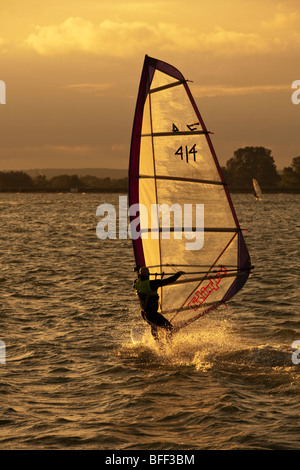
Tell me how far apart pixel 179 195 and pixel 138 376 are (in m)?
3.85

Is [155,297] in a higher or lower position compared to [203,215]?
lower

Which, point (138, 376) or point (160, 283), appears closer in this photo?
point (138, 376)

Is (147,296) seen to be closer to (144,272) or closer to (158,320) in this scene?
(144,272)

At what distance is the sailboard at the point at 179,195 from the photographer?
1428cm

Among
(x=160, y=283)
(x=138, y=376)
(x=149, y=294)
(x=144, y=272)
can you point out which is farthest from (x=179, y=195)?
(x=138, y=376)

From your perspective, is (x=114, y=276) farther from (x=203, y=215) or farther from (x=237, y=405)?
(x=237, y=405)

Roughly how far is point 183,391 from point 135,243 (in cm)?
335

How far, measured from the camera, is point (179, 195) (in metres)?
14.8

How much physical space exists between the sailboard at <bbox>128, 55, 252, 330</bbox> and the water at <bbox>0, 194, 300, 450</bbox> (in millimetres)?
1370

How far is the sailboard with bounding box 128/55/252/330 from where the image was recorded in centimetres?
1428

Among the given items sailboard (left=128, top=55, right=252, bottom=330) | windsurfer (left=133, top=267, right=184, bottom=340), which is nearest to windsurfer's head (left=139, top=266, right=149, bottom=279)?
windsurfer (left=133, top=267, right=184, bottom=340)

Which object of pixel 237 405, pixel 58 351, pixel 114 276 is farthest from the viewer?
pixel 114 276

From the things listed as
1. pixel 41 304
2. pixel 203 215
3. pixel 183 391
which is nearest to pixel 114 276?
pixel 41 304
